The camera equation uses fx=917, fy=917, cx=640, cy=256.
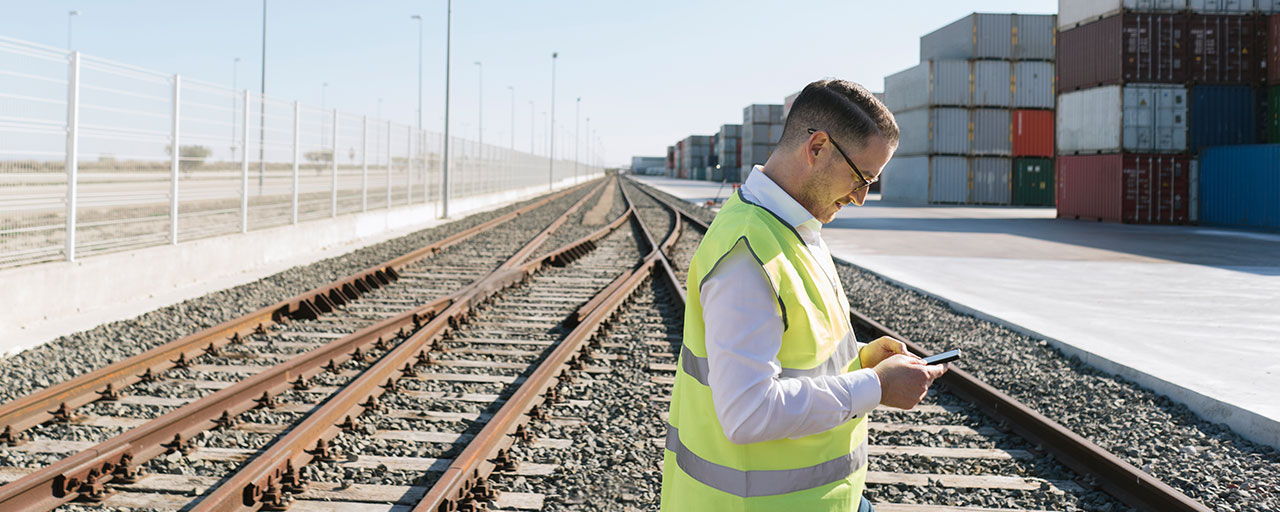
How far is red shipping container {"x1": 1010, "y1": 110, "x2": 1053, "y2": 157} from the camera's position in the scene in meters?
41.6

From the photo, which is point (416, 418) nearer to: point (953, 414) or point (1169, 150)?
point (953, 414)

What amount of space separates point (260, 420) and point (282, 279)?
7.07 meters

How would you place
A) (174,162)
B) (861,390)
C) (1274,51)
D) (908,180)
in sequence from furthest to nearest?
(908,180) < (1274,51) < (174,162) < (861,390)

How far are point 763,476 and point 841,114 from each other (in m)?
0.72

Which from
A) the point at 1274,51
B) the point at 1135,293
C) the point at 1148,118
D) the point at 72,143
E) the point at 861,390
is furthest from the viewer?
the point at 1148,118

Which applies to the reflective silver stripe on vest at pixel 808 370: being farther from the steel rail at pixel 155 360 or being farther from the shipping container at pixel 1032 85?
the shipping container at pixel 1032 85

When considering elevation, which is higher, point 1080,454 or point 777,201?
point 777,201

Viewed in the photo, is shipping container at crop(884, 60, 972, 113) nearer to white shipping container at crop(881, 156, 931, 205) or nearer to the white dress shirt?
white shipping container at crop(881, 156, 931, 205)

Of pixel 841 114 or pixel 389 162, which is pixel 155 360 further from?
pixel 389 162

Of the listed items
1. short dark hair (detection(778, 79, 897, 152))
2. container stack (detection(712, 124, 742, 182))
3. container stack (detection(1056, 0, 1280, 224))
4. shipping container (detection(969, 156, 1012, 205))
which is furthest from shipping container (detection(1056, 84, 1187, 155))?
container stack (detection(712, 124, 742, 182))

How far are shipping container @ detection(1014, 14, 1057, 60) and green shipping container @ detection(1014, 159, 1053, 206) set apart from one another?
15.7ft

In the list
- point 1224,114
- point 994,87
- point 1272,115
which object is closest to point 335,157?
point 1224,114

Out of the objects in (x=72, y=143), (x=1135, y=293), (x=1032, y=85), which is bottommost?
(x=1135, y=293)

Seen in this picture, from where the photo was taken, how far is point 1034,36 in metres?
41.4
